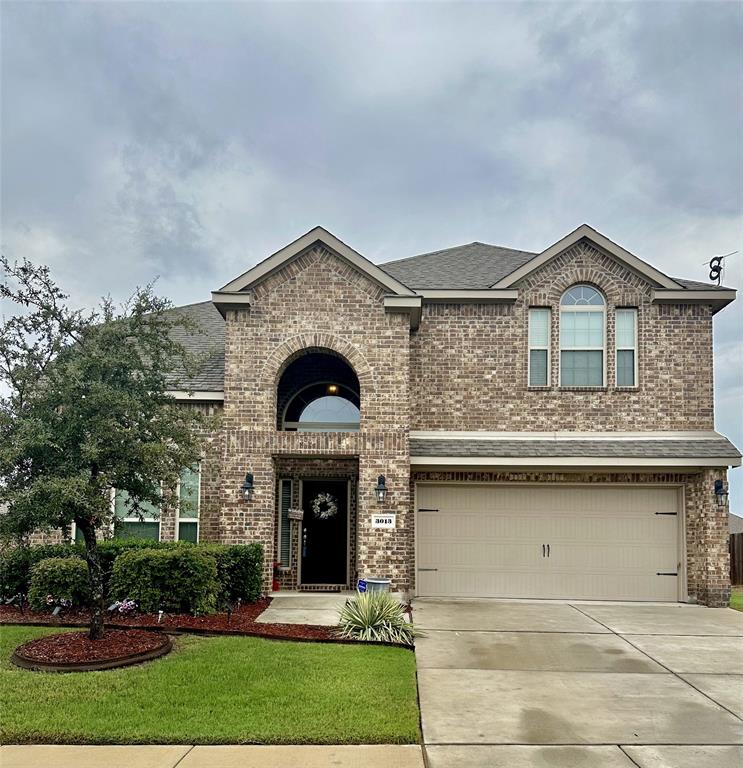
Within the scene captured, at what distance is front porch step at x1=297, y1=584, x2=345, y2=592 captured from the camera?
1436cm

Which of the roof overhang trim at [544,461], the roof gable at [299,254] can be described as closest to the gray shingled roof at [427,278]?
the roof gable at [299,254]

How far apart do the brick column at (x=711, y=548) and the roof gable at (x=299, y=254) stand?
732cm

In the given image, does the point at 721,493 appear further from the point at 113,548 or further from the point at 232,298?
the point at 113,548

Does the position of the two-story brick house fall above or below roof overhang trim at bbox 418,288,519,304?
below

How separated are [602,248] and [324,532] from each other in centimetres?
842

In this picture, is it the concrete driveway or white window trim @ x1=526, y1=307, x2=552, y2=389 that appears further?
white window trim @ x1=526, y1=307, x2=552, y2=389

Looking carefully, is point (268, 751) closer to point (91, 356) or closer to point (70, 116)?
point (91, 356)

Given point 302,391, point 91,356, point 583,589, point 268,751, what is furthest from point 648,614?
point 91,356

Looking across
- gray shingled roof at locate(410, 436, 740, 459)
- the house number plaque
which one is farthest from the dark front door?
gray shingled roof at locate(410, 436, 740, 459)

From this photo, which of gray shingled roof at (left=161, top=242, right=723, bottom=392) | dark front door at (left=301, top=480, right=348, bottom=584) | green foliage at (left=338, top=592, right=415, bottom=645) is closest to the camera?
green foliage at (left=338, top=592, right=415, bottom=645)

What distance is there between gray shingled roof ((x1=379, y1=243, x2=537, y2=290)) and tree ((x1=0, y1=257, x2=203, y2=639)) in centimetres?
743

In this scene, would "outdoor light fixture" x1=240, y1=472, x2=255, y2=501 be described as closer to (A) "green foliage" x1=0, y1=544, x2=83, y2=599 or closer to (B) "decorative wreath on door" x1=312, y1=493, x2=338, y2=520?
(B) "decorative wreath on door" x1=312, y1=493, x2=338, y2=520

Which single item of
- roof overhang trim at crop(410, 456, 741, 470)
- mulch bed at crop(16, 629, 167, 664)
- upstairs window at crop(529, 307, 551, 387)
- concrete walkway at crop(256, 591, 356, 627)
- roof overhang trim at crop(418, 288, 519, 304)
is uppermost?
roof overhang trim at crop(418, 288, 519, 304)

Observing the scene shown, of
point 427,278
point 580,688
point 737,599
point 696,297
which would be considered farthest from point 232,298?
point 737,599
